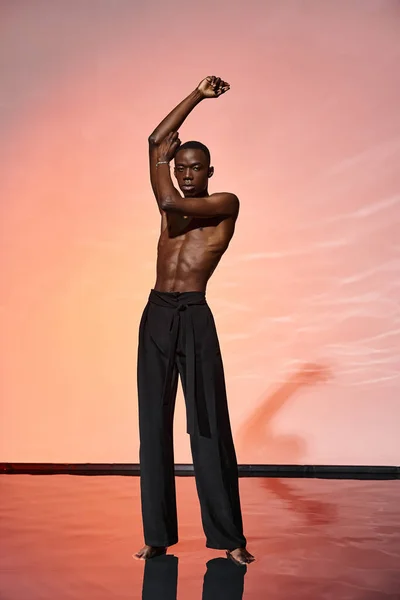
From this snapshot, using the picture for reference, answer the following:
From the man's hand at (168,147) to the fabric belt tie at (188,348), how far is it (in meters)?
0.44

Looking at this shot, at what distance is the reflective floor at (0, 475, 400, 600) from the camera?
2.27 metres

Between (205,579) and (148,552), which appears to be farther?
(148,552)

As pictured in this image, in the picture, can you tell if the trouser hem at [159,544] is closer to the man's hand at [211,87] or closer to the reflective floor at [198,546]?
the reflective floor at [198,546]

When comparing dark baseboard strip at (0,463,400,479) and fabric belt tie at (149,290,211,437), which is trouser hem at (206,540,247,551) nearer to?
fabric belt tie at (149,290,211,437)

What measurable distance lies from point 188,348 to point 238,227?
1.96 meters

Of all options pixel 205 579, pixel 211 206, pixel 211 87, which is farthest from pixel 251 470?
pixel 211 87

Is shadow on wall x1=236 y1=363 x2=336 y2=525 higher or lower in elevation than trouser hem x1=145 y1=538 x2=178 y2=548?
higher

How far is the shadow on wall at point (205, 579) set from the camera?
220 centimetres

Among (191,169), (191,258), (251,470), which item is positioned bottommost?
(251,470)

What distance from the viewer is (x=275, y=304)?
14.5ft

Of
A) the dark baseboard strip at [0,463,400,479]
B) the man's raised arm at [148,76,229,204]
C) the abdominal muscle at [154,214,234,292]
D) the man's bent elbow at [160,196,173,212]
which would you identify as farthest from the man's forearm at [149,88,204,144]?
the dark baseboard strip at [0,463,400,479]

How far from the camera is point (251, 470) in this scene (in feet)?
14.5

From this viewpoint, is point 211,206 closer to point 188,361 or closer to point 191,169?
point 191,169

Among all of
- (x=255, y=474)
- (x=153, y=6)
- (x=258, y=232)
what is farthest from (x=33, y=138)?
(x=255, y=474)
